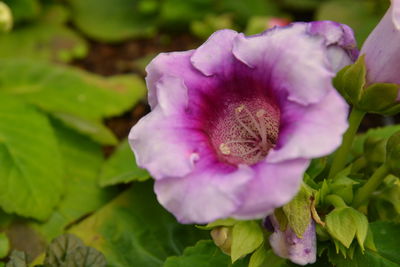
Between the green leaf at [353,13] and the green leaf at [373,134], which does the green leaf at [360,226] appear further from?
the green leaf at [353,13]

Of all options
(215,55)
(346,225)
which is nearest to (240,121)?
(215,55)

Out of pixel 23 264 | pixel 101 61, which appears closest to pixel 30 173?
pixel 23 264

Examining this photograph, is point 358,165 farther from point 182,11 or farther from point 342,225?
point 182,11

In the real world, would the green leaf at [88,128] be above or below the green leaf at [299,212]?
below

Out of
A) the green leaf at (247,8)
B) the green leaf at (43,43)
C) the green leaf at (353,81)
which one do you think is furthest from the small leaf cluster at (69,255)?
the green leaf at (247,8)

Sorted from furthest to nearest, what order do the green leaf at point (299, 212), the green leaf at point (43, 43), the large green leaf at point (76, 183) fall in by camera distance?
the green leaf at point (43, 43)
the large green leaf at point (76, 183)
the green leaf at point (299, 212)

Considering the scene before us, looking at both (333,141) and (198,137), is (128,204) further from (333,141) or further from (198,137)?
(333,141)
